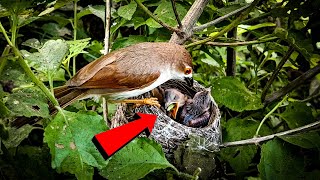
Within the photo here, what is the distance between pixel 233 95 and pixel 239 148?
22cm

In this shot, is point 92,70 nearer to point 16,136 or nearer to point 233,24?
point 16,136

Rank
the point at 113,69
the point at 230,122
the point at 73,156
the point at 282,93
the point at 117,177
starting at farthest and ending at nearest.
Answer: the point at 282,93 < the point at 230,122 < the point at 113,69 < the point at 117,177 < the point at 73,156

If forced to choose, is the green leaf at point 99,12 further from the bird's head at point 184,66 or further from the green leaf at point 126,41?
the bird's head at point 184,66

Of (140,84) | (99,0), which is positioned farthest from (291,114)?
(99,0)

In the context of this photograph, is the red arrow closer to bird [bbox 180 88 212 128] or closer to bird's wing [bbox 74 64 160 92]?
bird's wing [bbox 74 64 160 92]

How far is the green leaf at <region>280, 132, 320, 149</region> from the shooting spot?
1.66m

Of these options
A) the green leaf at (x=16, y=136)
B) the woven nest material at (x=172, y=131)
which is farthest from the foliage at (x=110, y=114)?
the woven nest material at (x=172, y=131)

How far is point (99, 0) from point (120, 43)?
1.08 meters

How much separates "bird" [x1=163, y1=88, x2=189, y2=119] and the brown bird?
7.0 inches

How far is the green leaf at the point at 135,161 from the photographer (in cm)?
140

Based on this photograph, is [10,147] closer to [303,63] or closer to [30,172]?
[30,172]

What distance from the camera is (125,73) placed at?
6.21 ft

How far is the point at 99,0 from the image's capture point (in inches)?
127

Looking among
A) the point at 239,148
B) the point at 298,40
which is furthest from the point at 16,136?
the point at 298,40
